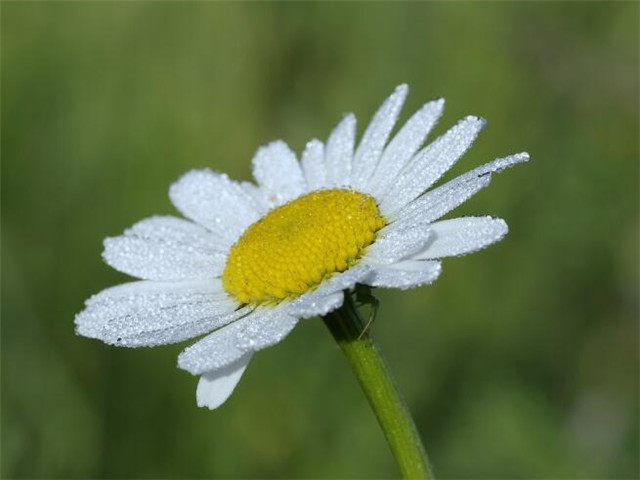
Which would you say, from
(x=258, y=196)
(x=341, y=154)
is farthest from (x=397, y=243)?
(x=258, y=196)

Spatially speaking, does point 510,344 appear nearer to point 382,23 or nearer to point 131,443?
point 131,443

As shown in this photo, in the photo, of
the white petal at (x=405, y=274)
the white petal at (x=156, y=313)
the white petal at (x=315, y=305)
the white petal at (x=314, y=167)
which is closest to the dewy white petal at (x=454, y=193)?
the white petal at (x=405, y=274)

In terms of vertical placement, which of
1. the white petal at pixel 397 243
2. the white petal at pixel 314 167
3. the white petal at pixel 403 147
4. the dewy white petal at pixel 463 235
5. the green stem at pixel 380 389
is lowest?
the green stem at pixel 380 389

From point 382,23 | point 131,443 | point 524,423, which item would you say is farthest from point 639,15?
point 131,443

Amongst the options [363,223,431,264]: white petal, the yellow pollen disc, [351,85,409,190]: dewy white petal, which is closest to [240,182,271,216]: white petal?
[351,85,409,190]: dewy white petal

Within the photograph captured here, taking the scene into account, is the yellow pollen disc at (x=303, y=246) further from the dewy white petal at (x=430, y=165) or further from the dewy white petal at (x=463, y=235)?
the dewy white petal at (x=463, y=235)

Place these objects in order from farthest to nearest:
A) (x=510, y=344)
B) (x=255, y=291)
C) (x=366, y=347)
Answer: (x=510, y=344) → (x=255, y=291) → (x=366, y=347)
